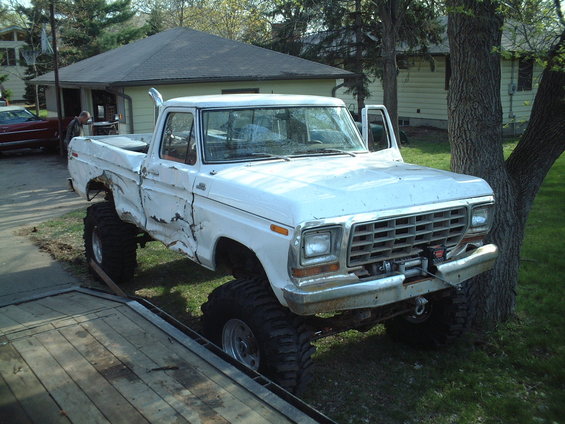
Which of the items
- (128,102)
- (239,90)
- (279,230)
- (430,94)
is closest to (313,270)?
(279,230)

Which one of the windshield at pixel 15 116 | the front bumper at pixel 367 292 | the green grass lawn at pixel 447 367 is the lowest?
the green grass lawn at pixel 447 367

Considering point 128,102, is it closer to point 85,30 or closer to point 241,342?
point 241,342

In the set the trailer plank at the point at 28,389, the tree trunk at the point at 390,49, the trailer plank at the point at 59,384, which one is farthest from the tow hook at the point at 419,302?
the tree trunk at the point at 390,49

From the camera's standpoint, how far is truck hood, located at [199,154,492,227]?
3846mm

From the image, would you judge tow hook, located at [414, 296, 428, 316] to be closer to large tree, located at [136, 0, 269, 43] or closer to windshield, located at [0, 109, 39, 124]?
windshield, located at [0, 109, 39, 124]

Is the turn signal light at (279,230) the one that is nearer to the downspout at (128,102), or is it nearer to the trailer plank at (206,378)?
the trailer plank at (206,378)

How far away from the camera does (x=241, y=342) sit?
14.5ft

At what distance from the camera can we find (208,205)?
471cm

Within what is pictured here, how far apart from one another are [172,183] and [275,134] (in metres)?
1.03

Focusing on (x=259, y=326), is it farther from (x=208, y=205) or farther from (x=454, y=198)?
(x=454, y=198)

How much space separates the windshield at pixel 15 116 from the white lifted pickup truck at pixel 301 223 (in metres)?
14.6

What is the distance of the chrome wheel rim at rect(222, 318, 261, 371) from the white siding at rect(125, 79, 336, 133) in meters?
11.3

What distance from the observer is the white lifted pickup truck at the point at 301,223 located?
3.83 meters

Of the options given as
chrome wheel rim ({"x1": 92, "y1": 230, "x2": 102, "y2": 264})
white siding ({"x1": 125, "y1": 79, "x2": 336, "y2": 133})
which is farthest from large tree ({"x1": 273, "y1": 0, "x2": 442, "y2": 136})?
chrome wheel rim ({"x1": 92, "y1": 230, "x2": 102, "y2": 264})
